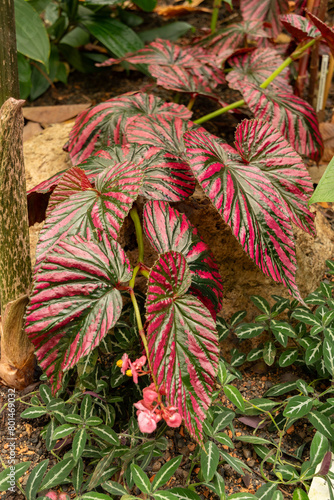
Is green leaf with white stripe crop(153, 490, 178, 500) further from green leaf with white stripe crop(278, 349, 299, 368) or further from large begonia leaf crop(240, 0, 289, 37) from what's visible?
large begonia leaf crop(240, 0, 289, 37)

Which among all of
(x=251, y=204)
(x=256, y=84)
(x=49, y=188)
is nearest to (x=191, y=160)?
(x=251, y=204)

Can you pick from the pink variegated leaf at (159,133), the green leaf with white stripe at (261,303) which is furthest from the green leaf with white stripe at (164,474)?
the pink variegated leaf at (159,133)

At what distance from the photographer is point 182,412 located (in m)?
0.74

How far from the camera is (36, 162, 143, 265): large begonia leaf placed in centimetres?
89

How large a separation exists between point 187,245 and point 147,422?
37 centimetres

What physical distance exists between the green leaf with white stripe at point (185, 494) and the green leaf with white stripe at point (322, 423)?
29cm

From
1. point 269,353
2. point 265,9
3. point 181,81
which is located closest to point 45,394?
point 269,353

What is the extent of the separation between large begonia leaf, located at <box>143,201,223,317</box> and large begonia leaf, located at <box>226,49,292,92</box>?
0.75 m

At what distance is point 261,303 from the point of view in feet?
3.88

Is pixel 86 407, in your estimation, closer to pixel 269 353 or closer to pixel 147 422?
pixel 147 422

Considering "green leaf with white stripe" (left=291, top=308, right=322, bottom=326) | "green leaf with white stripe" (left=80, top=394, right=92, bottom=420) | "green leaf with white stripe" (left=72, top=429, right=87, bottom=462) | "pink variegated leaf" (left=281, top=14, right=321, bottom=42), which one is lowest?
"green leaf with white stripe" (left=72, top=429, right=87, bottom=462)

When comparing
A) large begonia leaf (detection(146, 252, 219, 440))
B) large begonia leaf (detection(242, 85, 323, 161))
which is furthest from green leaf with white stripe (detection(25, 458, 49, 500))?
large begonia leaf (detection(242, 85, 323, 161))

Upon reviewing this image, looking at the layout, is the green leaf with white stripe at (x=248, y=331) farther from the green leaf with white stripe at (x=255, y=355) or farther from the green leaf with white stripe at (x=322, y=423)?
the green leaf with white stripe at (x=322, y=423)

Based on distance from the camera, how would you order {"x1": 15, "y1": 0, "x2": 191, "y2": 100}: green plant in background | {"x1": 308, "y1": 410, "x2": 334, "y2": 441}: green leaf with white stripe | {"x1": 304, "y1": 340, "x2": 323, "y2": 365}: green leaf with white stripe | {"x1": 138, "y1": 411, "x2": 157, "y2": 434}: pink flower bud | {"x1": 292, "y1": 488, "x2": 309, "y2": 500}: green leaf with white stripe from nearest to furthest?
{"x1": 138, "y1": 411, "x2": 157, "y2": 434}: pink flower bud < {"x1": 292, "y1": 488, "x2": 309, "y2": 500}: green leaf with white stripe < {"x1": 308, "y1": 410, "x2": 334, "y2": 441}: green leaf with white stripe < {"x1": 304, "y1": 340, "x2": 323, "y2": 365}: green leaf with white stripe < {"x1": 15, "y1": 0, "x2": 191, "y2": 100}: green plant in background
